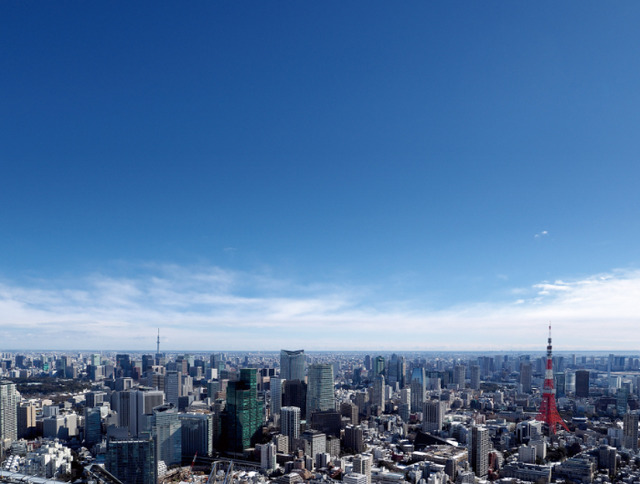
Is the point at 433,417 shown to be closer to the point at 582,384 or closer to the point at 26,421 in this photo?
the point at 582,384

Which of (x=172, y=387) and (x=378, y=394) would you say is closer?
(x=172, y=387)

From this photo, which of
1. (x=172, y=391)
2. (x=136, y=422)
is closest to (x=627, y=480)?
(x=136, y=422)

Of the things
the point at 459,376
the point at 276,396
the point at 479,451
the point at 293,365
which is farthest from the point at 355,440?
the point at 459,376

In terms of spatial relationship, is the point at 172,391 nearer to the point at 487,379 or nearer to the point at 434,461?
the point at 434,461

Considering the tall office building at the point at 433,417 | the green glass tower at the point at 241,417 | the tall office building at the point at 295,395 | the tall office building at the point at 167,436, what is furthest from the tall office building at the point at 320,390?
the tall office building at the point at 167,436

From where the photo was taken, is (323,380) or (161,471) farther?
(323,380)
